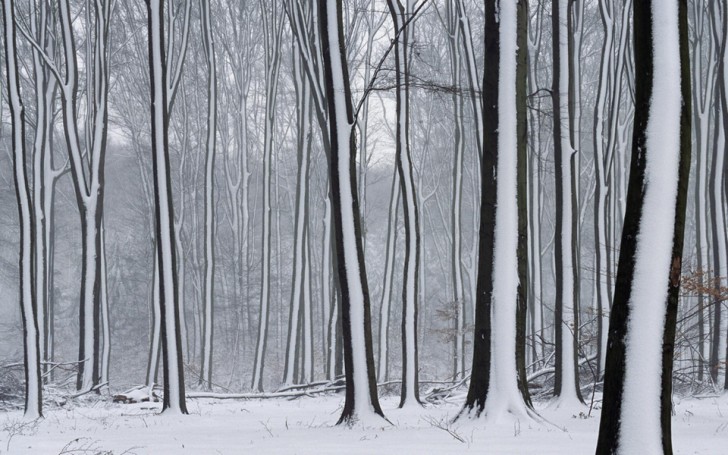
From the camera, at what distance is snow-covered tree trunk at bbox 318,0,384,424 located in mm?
8195

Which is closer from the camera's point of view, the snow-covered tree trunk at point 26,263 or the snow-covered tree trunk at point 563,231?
the snow-covered tree trunk at point 563,231

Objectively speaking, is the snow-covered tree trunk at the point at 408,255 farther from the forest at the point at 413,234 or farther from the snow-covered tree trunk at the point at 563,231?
the snow-covered tree trunk at the point at 563,231

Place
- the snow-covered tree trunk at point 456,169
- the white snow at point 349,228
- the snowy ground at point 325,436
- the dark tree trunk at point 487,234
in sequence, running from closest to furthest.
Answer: the snowy ground at point 325,436
the dark tree trunk at point 487,234
the white snow at point 349,228
the snow-covered tree trunk at point 456,169

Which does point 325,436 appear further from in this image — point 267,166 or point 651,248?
point 267,166

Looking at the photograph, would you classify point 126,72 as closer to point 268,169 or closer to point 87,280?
point 268,169

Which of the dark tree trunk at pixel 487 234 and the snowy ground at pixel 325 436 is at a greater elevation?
the dark tree trunk at pixel 487 234

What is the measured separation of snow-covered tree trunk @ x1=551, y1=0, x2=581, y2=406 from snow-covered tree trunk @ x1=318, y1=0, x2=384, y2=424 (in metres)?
3.44

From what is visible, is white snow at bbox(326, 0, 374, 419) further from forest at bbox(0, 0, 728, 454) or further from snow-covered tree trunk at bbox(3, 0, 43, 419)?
snow-covered tree trunk at bbox(3, 0, 43, 419)

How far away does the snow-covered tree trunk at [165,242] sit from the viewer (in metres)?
11.0

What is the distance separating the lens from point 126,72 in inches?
960

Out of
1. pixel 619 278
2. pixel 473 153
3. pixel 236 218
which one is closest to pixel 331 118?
pixel 619 278

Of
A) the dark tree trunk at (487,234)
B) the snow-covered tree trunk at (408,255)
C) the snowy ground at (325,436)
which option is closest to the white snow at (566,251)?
the snowy ground at (325,436)

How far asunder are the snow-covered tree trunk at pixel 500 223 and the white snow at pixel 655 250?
315 cm

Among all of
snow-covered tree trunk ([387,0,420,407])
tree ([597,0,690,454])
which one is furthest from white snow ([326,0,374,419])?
tree ([597,0,690,454])
